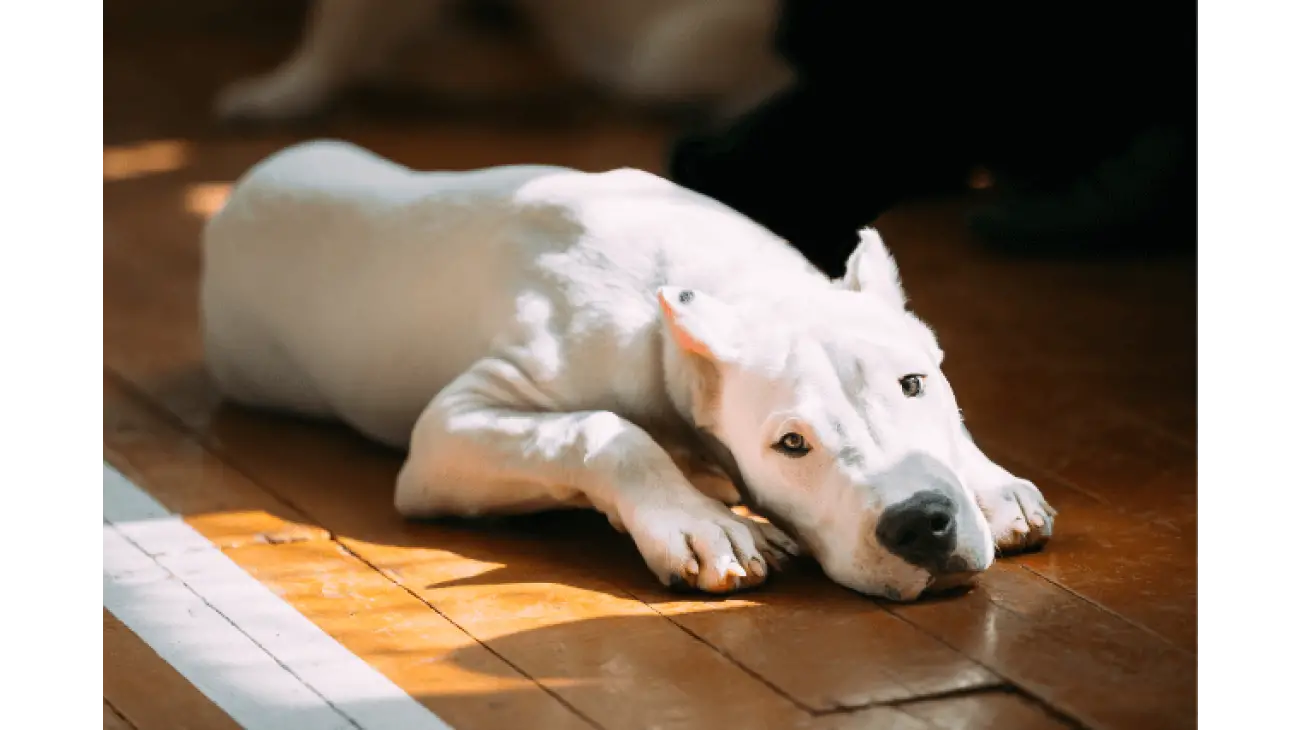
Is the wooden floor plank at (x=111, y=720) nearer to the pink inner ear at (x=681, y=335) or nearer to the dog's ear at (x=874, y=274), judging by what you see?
the pink inner ear at (x=681, y=335)

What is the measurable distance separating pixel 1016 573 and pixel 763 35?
6.87ft

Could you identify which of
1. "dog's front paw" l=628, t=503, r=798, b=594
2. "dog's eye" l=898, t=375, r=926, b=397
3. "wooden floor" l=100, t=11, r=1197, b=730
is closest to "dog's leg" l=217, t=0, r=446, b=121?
"wooden floor" l=100, t=11, r=1197, b=730

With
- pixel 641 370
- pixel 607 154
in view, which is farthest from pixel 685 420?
pixel 607 154

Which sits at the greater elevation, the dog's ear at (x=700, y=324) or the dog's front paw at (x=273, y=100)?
the dog's front paw at (x=273, y=100)

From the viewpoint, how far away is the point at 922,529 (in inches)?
88.5

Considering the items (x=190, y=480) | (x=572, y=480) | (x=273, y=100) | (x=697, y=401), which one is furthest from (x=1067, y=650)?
(x=273, y=100)

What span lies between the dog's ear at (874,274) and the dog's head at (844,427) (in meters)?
0.02

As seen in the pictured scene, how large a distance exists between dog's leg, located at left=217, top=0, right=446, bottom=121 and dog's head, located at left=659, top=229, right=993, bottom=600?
11.7 feet

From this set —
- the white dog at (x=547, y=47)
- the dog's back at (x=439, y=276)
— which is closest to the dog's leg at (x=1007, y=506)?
the dog's back at (x=439, y=276)

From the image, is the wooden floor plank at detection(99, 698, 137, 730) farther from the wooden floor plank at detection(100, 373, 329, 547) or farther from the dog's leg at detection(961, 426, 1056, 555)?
the dog's leg at detection(961, 426, 1056, 555)

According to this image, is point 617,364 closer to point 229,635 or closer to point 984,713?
point 229,635

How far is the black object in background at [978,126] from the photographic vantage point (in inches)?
129

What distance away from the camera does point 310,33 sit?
5969 mm

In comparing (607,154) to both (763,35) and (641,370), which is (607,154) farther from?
(641,370)
